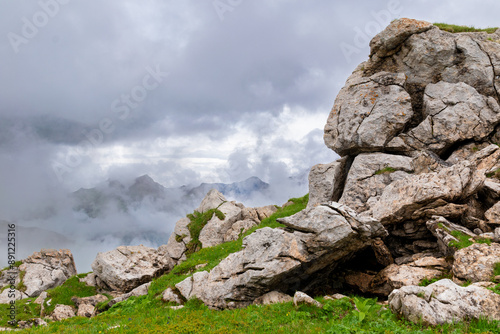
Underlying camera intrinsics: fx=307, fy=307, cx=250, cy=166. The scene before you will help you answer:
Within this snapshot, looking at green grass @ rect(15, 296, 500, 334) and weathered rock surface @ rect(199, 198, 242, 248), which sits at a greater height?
weathered rock surface @ rect(199, 198, 242, 248)

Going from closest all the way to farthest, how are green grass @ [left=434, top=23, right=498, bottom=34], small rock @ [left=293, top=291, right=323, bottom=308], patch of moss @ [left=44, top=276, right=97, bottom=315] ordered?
small rock @ [left=293, top=291, right=323, bottom=308]
patch of moss @ [left=44, top=276, right=97, bottom=315]
green grass @ [left=434, top=23, right=498, bottom=34]

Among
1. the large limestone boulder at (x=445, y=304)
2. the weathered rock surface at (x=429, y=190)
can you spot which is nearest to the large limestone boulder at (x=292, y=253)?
the weathered rock surface at (x=429, y=190)

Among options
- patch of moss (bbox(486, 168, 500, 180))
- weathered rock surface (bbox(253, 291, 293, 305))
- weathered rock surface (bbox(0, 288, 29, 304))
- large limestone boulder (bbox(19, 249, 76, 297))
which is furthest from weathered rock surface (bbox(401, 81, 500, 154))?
large limestone boulder (bbox(19, 249, 76, 297))

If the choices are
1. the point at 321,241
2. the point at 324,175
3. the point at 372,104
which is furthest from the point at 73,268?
the point at 372,104

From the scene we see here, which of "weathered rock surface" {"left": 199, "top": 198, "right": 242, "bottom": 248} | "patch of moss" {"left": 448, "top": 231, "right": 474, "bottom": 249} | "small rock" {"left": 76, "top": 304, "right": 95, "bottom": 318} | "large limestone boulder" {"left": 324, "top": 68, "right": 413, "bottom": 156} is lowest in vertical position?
"patch of moss" {"left": 448, "top": 231, "right": 474, "bottom": 249}

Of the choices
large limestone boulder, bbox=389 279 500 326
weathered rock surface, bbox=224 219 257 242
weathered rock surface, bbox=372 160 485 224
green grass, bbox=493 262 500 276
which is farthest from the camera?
weathered rock surface, bbox=224 219 257 242

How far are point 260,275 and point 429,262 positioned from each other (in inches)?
390

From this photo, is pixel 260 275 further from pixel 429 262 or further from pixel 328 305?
pixel 429 262

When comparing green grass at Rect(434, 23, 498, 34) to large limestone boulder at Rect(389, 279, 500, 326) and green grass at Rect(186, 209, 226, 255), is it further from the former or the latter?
green grass at Rect(186, 209, 226, 255)

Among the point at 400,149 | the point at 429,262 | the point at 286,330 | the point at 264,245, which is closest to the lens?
the point at 286,330

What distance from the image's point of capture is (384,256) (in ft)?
66.3

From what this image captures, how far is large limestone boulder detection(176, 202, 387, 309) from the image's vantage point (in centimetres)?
1827

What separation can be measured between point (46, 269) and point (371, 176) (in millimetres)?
47573

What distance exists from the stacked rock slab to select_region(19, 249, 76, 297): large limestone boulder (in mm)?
38947
